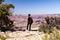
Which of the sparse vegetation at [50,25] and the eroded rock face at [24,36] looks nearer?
the eroded rock face at [24,36]

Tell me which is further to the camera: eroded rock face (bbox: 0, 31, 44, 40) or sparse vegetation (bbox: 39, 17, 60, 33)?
sparse vegetation (bbox: 39, 17, 60, 33)

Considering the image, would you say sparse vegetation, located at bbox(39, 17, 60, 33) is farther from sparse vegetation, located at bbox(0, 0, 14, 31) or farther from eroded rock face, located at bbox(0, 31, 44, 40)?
sparse vegetation, located at bbox(0, 0, 14, 31)

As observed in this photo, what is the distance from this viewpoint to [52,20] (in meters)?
20.0

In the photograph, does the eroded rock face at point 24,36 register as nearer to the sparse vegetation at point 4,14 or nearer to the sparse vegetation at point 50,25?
the sparse vegetation at point 50,25

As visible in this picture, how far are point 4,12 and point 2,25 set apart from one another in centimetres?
173

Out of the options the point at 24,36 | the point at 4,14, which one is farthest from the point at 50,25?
the point at 4,14

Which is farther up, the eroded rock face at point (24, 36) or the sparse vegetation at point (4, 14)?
the sparse vegetation at point (4, 14)

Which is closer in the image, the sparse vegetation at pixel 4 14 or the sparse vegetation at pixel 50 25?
the sparse vegetation at pixel 50 25

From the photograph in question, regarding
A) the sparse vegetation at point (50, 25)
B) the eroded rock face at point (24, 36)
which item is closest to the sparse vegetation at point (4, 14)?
the sparse vegetation at point (50, 25)

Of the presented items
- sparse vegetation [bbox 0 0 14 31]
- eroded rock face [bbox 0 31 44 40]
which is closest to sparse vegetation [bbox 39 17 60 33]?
eroded rock face [bbox 0 31 44 40]

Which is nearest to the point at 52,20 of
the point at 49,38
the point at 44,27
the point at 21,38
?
the point at 44,27

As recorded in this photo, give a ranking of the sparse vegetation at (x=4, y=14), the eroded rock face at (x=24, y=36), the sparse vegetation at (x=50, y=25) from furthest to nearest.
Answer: the sparse vegetation at (x=4, y=14), the sparse vegetation at (x=50, y=25), the eroded rock face at (x=24, y=36)

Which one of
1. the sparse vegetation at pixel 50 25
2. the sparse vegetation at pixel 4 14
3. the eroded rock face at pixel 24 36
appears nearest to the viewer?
the eroded rock face at pixel 24 36

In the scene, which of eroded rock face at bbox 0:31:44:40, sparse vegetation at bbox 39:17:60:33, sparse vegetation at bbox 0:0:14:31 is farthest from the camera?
sparse vegetation at bbox 0:0:14:31
